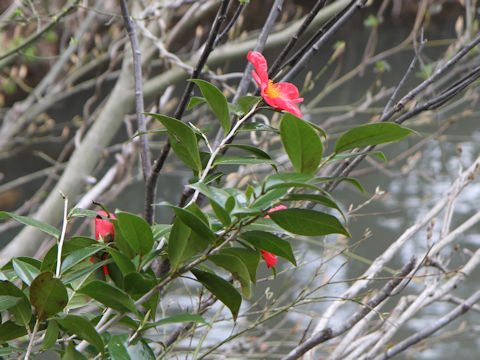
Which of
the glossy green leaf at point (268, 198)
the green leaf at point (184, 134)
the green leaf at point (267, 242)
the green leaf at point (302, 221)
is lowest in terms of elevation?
the green leaf at point (267, 242)

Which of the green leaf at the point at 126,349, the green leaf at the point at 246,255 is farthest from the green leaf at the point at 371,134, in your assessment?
the green leaf at the point at 126,349

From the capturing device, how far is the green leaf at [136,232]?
16.5 inches

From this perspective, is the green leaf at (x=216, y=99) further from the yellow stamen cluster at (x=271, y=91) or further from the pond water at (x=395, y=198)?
the pond water at (x=395, y=198)

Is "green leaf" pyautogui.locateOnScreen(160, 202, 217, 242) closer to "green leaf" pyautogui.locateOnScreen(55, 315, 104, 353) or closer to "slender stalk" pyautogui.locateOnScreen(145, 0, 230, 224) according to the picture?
"green leaf" pyautogui.locateOnScreen(55, 315, 104, 353)

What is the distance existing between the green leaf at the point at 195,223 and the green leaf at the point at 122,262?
2.6 inches

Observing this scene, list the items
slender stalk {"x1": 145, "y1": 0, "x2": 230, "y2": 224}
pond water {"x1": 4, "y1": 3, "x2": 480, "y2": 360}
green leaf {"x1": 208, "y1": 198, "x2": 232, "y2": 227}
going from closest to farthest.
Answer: green leaf {"x1": 208, "y1": 198, "x2": 232, "y2": 227} < slender stalk {"x1": 145, "y1": 0, "x2": 230, "y2": 224} < pond water {"x1": 4, "y1": 3, "x2": 480, "y2": 360}

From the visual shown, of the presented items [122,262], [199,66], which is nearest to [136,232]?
[122,262]

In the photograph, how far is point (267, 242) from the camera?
0.43 m

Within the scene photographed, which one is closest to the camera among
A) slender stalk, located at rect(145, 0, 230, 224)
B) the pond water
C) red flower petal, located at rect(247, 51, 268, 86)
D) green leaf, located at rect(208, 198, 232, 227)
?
green leaf, located at rect(208, 198, 232, 227)

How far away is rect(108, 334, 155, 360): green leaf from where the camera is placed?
42 centimetres

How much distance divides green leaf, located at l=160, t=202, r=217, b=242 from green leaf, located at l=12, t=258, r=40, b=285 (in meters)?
0.14

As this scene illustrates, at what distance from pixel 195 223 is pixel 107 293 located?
0.29 ft

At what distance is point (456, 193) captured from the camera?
37.4 inches

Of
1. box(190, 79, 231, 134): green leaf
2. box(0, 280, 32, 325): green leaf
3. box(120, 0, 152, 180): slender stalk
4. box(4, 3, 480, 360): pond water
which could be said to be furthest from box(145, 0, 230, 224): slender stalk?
box(4, 3, 480, 360): pond water
